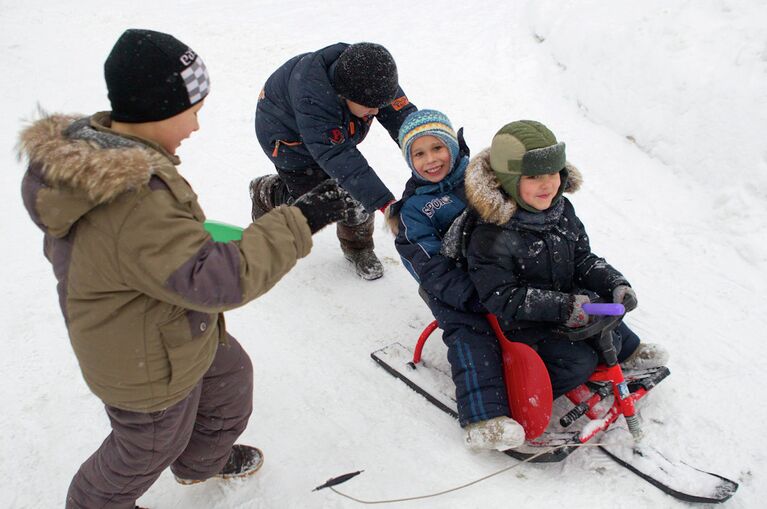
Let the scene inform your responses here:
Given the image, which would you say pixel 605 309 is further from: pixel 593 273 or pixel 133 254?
pixel 133 254

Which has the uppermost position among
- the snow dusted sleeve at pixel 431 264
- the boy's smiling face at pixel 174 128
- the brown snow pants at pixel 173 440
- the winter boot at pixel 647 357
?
the boy's smiling face at pixel 174 128

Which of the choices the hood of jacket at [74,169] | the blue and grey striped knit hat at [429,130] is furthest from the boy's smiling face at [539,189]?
the hood of jacket at [74,169]

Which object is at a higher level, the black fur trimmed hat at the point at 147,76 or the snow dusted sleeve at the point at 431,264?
the black fur trimmed hat at the point at 147,76

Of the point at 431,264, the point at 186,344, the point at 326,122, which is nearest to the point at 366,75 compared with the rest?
the point at 326,122

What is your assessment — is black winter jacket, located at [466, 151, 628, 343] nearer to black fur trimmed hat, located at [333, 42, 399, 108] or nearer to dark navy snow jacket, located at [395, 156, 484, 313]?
dark navy snow jacket, located at [395, 156, 484, 313]

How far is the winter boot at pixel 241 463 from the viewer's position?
2.67 m

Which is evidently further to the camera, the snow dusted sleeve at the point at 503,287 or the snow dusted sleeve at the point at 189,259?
the snow dusted sleeve at the point at 503,287

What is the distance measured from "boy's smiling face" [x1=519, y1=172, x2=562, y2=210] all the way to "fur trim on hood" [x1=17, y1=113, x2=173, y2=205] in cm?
175

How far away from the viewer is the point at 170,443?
216 centimetres

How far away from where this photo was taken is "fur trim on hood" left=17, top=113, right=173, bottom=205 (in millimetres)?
1547

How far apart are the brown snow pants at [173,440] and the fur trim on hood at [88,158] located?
2.87 ft

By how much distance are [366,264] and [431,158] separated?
1238 mm

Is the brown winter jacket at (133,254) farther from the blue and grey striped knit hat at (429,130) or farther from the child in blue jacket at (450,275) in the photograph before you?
the blue and grey striped knit hat at (429,130)

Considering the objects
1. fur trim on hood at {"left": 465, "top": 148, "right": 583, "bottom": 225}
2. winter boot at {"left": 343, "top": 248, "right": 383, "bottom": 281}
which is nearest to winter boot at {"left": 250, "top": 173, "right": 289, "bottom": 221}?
winter boot at {"left": 343, "top": 248, "right": 383, "bottom": 281}
